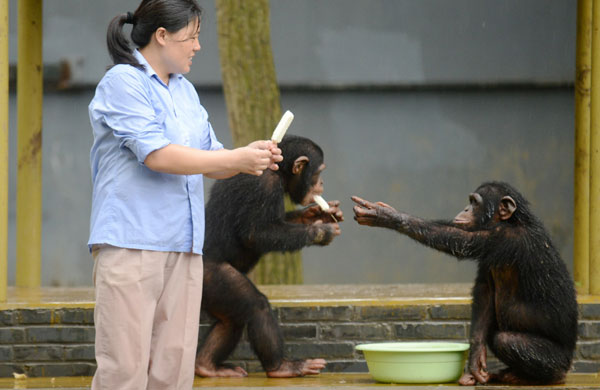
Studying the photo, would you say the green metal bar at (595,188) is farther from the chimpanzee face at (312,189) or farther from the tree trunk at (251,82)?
the tree trunk at (251,82)

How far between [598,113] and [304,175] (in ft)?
6.74

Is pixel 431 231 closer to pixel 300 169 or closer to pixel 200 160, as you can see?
pixel 300 169

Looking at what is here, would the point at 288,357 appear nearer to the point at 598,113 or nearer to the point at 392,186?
the point at 598,113

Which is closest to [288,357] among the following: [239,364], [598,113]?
[239,364]

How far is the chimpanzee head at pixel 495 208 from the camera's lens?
15.4 ft

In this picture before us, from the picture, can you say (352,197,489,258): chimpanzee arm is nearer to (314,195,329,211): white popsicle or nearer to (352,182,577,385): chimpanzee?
(352,182,577,385): chimpanzee

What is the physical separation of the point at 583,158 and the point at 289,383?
2894mm

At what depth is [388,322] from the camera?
18.1 feet

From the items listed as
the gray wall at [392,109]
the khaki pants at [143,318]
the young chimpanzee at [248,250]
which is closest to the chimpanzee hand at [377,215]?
the young chimpanzee at [248,250]

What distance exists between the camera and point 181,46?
3512mm

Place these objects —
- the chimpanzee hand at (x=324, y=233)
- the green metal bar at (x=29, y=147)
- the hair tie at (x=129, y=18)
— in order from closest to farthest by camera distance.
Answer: the hair tie at (x=129, y=18), the chimpanzee hand at (x=324, y=233), the green metal bar at (x=29, y=147)

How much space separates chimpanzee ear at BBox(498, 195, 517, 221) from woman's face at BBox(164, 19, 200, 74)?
1878 mm

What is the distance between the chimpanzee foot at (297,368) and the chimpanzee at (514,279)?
2.64 ft

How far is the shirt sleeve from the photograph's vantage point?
10.7 ft
